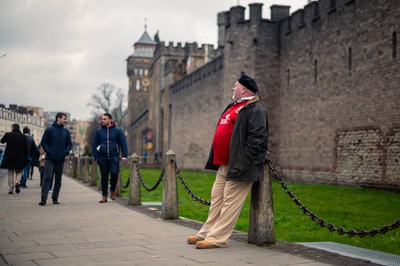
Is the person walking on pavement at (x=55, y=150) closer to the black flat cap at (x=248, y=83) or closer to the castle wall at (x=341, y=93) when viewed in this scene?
the black flat cap at (x=248, y=83)

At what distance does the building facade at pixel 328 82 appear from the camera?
18.2 metres

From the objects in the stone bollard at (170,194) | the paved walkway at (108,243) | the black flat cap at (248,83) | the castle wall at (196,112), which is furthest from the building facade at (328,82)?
the black flat cap at (248,83)

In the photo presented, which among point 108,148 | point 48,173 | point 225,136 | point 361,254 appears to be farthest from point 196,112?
point 361,254

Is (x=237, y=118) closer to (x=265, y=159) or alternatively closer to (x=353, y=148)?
(x=265, y=159)

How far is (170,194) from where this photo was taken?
8508mm

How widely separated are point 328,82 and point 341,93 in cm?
111

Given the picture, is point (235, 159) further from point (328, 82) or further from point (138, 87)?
point (138, 87)

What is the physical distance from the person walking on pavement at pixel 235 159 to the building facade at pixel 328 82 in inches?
488

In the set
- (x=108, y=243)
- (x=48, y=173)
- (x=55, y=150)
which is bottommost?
(x=108, y=243)

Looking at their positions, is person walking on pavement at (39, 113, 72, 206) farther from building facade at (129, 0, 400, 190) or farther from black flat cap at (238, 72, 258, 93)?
building facade at (129, 0, 400, 190)

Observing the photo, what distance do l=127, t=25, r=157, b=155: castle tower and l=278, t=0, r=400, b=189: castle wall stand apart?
153ft

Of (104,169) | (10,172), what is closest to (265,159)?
(104,169)

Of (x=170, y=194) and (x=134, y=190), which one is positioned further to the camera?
(x=134, y=190)

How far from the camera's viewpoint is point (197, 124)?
128 feet
